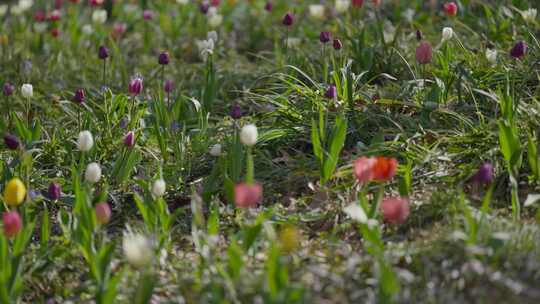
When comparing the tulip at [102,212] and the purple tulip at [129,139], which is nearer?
the tulip at [102,212]

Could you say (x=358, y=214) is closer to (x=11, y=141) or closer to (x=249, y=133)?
(x=249, y=133)

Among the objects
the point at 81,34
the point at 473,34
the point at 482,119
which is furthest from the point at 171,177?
the point at 81,34

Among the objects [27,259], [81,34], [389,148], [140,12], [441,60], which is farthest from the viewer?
[140,12]

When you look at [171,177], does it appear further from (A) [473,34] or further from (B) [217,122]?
(A) [473,34]

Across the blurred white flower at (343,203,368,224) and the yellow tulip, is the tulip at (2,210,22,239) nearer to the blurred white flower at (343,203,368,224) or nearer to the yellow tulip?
the yellow tulip

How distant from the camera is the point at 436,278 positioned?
2.27m

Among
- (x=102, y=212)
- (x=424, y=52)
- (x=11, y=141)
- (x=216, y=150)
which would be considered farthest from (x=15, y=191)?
(x=424, y=52)

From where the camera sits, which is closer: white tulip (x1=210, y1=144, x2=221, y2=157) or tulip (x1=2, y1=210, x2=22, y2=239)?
tulip (x1=2, y1=210, x2=22, y2=239)

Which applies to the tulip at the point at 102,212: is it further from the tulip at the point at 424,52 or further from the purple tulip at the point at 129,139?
the tulip at the point at 424,52

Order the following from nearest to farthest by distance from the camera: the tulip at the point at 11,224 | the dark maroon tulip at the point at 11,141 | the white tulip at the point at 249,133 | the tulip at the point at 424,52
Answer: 1. the tulip at the point at 11,224
2. the white tulip at the point at 249,133
3. the dark maroon tulip at the point at 11,141
4. the tulip at the point at 424,52

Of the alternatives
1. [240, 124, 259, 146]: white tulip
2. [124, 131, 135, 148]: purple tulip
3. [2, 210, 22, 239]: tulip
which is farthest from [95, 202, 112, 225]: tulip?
[124, 131, 135, 148]: purple tulip

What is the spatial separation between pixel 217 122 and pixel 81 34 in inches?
70.7

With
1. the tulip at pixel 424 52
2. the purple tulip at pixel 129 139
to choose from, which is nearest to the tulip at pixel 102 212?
the purple tulip at pixel 129 139

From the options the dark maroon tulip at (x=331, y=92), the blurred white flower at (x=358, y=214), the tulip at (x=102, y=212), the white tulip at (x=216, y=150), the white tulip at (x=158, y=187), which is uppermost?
the tulip at (x=102, y=212)
